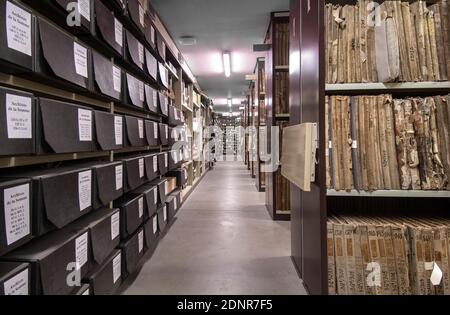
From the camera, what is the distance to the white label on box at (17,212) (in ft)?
2.66

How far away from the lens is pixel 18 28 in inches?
33.7

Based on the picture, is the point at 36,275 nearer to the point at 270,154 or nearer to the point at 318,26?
the point at 318,26

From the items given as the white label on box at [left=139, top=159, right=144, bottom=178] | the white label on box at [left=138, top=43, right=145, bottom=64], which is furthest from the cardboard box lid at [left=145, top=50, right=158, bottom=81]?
the white label on box at [left=139, top=159, right=144, bottom=178]

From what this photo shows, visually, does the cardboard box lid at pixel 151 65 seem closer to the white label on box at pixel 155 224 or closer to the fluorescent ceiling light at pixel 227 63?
the white label on box at pixel 155 224

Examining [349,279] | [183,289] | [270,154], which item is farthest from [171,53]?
[349,279]

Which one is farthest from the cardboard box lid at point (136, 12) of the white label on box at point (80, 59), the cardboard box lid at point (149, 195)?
the cardboard box lid at point (149, 195)

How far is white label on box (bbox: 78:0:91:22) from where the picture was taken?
122 cm

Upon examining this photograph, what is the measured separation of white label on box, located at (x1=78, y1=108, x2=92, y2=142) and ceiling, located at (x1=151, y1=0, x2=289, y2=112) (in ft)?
8.40

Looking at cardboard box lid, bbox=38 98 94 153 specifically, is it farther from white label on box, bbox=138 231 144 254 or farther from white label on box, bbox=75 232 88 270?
white label on box, bbox=138 231 144 254

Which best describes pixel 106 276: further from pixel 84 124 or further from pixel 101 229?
pixel 84 124

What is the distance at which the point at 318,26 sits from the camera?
4.50ft

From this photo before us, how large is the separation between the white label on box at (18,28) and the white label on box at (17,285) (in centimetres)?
65

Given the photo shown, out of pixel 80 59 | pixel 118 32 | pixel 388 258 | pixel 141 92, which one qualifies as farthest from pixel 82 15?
pixel 388 258

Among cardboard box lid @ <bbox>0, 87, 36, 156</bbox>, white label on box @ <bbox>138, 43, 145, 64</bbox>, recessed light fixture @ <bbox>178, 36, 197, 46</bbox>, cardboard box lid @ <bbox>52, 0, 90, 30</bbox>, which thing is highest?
recessed light fixture @ <bbox>178, 36, 197, 46</bbox>
